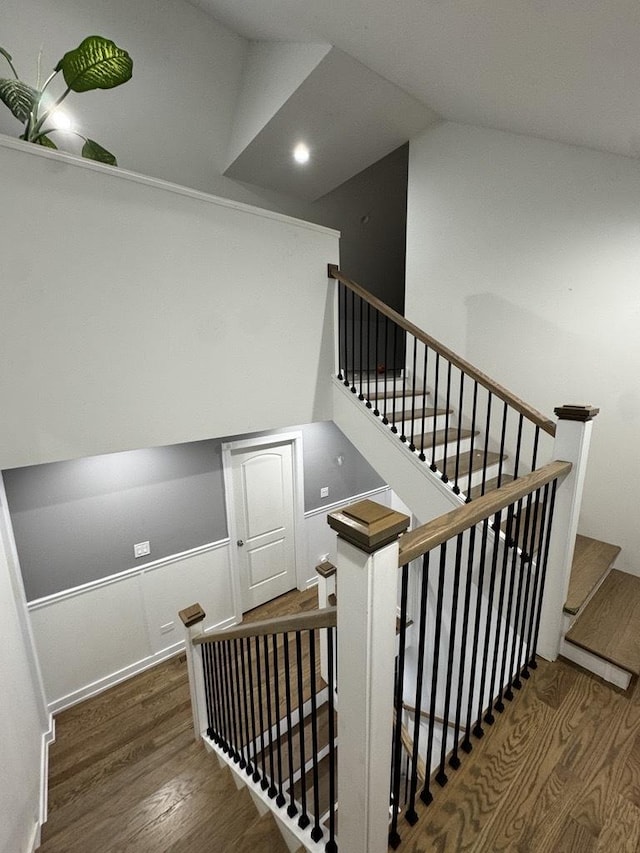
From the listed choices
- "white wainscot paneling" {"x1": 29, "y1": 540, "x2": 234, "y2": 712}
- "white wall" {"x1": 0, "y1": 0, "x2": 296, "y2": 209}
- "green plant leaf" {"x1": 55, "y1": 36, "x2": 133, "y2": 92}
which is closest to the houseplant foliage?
"green plant leaf" {"x1": 55, "y1": 36, "x2": 133, "y2": 92}

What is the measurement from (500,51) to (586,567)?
298 centimetres

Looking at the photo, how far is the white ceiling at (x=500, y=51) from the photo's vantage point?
1.58 m

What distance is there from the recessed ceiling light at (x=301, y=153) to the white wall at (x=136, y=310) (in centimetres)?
126

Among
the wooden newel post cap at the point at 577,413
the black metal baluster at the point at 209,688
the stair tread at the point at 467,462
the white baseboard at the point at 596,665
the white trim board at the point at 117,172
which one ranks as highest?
the white trim board at the point at 117,172

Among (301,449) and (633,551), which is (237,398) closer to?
(301,449)

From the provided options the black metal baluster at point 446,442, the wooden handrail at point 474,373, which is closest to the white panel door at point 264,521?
the black metal baluster at point 446,442

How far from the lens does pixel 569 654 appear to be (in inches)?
72.1

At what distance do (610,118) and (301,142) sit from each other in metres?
2.32

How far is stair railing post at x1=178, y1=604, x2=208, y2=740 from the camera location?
2206 mm

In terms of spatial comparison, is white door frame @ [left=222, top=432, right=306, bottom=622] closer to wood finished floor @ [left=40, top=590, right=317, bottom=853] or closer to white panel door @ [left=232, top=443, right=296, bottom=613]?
white panel door @ [left=232, top=443, right=296, bottom=613]

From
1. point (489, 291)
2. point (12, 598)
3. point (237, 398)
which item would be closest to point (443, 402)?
point (489, 291)

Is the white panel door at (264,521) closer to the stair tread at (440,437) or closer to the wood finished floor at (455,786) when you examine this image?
the wood finished floor at (455,786)

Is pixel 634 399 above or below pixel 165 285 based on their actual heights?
below

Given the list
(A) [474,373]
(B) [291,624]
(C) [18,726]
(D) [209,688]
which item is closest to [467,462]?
(A) [474,373]
